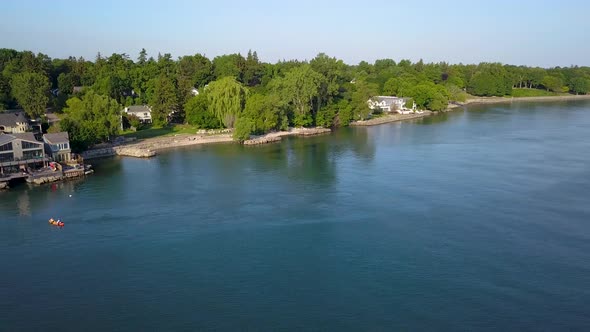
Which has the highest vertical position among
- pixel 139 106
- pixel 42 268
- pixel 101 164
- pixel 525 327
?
pixel 139 106

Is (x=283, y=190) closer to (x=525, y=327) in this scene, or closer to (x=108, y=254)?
(x=108, y=254)

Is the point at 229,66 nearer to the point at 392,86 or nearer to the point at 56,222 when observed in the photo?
the point at 392,86

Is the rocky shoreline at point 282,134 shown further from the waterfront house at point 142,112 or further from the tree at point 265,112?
the waterfront house at point 142,112

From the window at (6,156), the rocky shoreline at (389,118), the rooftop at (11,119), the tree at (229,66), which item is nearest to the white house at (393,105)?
the rocky shoreline at (389,118)

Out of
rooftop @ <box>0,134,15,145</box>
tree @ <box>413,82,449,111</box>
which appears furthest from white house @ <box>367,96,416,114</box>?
rooftop @ <box>0,134,15,145</box>

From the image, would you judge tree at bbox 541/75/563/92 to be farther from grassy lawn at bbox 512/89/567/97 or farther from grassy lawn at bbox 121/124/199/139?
grassy lawn at bbox 121/124/199/139

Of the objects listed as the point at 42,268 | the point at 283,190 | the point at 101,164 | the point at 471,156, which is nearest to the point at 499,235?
the point at 283,190
